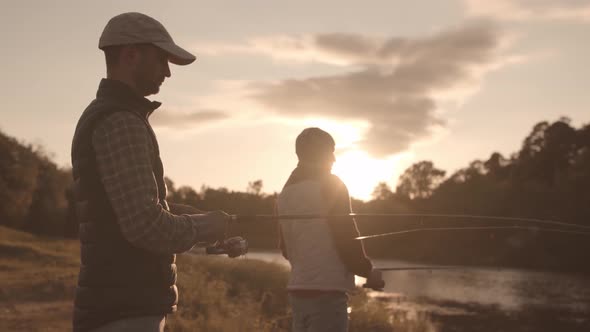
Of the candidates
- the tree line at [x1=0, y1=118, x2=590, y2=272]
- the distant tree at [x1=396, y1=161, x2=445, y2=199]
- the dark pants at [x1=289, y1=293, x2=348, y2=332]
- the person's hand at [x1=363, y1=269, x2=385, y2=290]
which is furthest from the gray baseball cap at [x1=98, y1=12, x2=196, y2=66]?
the distant tree at [x1=396, y1=161, x2=445, y2=199]

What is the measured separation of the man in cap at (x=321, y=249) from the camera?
4117 millimetres

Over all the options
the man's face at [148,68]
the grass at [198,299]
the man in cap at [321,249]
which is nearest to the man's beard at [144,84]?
the man's face at [148,68]

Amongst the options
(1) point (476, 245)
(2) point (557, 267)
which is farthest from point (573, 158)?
(2) point (557, 267)

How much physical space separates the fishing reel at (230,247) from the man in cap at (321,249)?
1.12m

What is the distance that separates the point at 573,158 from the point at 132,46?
8246 cm

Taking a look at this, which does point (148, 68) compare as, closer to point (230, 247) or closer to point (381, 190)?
point (230, 247)

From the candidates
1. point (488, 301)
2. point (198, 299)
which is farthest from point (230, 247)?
point (488, 301)

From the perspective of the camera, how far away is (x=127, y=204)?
2404 mm

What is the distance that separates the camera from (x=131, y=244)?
251 centimetres

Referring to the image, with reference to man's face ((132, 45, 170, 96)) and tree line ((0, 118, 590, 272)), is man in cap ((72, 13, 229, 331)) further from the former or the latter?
tree line ((0, 118, 590, 272))

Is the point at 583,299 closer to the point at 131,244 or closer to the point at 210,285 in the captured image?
the point at 210,285

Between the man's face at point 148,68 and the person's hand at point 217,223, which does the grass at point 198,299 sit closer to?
the person's hand at point 217,223

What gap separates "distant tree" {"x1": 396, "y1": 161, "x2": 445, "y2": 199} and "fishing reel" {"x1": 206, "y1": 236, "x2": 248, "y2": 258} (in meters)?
103

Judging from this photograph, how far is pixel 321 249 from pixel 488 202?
228ft
